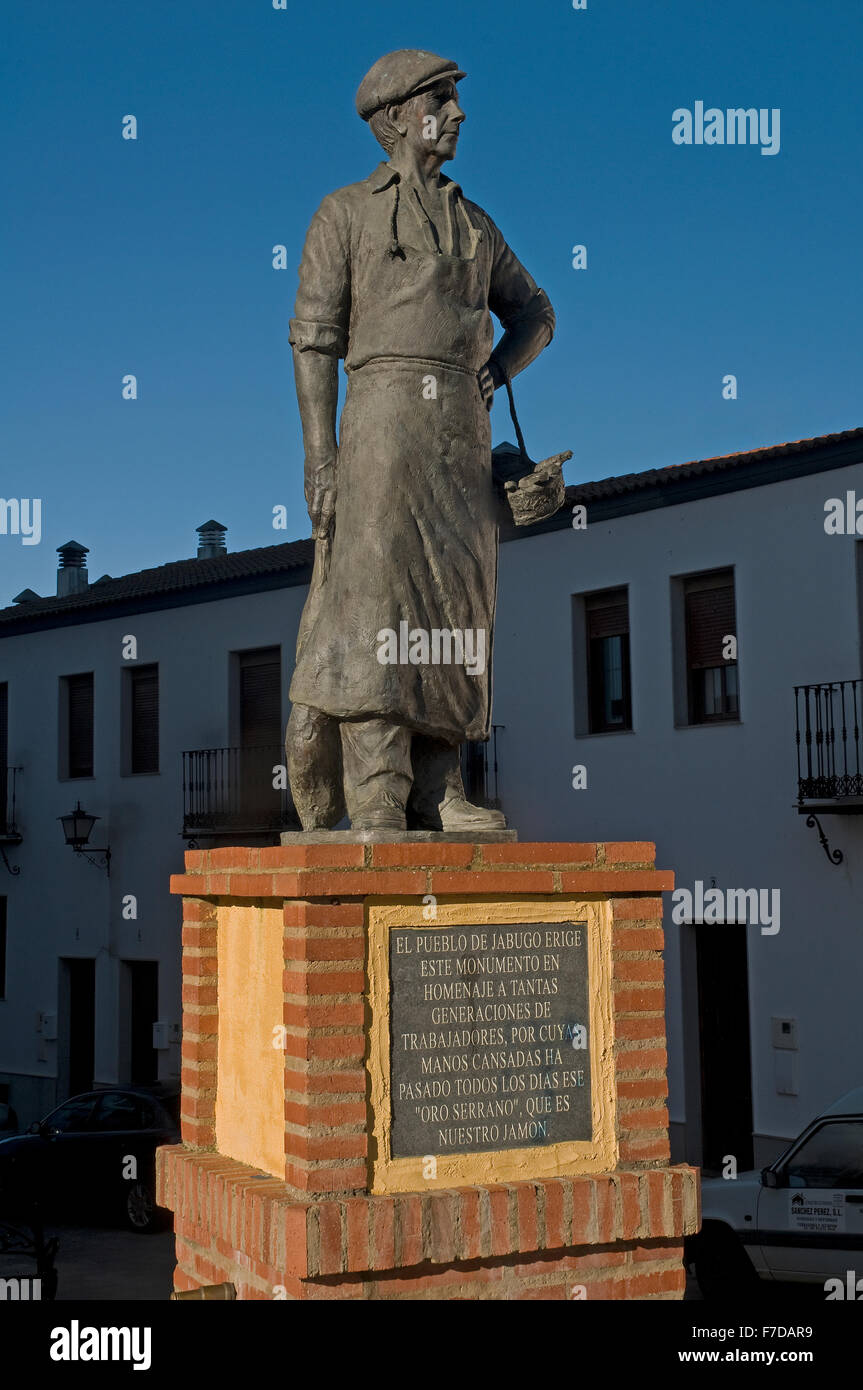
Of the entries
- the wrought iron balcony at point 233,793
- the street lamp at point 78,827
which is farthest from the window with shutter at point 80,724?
the wrought iron balcony at point 233,793

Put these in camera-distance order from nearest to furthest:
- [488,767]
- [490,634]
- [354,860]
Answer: [354,860] < [490,634] < [488,767]

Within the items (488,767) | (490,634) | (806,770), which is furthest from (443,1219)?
(488,767)

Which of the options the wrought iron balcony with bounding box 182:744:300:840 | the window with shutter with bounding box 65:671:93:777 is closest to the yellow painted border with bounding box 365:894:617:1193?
the wrought iron balcony with bounding box 182:744:300:840

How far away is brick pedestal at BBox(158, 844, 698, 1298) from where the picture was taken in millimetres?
4492

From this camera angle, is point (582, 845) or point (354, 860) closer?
point (354, 860)

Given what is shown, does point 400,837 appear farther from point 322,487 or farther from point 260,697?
point 260,697

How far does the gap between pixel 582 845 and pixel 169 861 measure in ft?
60.0

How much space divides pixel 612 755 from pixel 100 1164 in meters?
7.00

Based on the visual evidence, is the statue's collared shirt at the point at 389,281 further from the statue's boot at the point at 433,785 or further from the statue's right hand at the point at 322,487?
the statue's boot at the point at 433,785

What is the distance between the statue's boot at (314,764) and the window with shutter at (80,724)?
19.7 meters

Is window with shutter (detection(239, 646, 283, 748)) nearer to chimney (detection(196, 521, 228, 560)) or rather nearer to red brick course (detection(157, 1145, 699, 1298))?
chimney (detection(196, 521, 228, 560))

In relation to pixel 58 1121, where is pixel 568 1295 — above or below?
above
